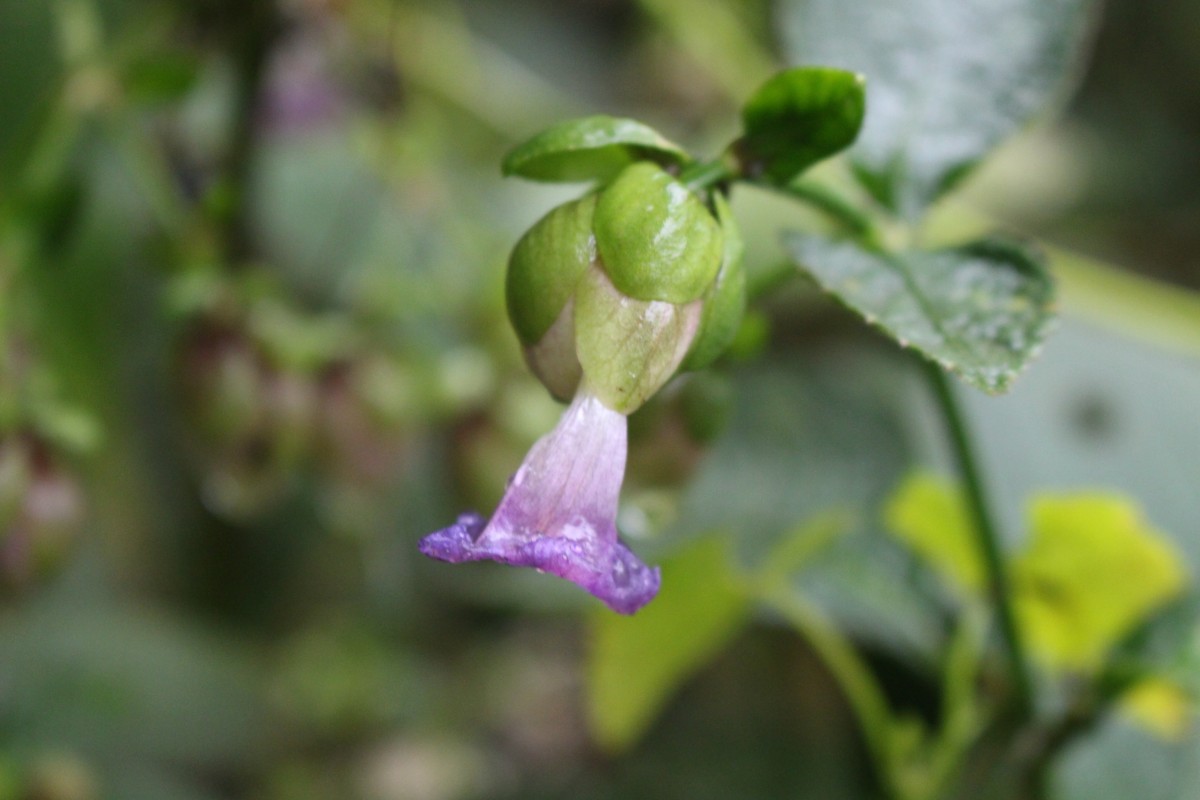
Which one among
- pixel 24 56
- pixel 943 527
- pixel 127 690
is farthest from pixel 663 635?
pixel 24 56

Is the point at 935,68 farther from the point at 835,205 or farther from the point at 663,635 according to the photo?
the point at 663,635

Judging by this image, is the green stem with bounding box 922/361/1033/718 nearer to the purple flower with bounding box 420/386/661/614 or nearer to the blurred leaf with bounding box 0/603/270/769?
the purple flower with bounding box 420/386/661/614

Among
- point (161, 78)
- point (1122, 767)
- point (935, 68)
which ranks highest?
point (161, 78)

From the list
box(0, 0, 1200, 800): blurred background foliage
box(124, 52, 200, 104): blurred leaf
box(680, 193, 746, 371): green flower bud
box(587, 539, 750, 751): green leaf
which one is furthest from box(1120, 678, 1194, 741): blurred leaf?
box(124, 52, 200, 104): blurred leaf

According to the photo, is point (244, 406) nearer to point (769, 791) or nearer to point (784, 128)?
Answer: point (784, 128)

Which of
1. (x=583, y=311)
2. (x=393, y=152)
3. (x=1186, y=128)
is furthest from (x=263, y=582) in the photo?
(x=1186, y=128)

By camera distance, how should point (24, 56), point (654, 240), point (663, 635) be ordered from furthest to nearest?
point (24, 56)
point (663, 635)
point (654, 240)

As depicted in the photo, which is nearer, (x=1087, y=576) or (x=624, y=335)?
(x=624, y=335)

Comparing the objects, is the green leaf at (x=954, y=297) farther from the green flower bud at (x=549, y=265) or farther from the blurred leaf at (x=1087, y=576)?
the blurred leaf at (x=1087, y=576)
